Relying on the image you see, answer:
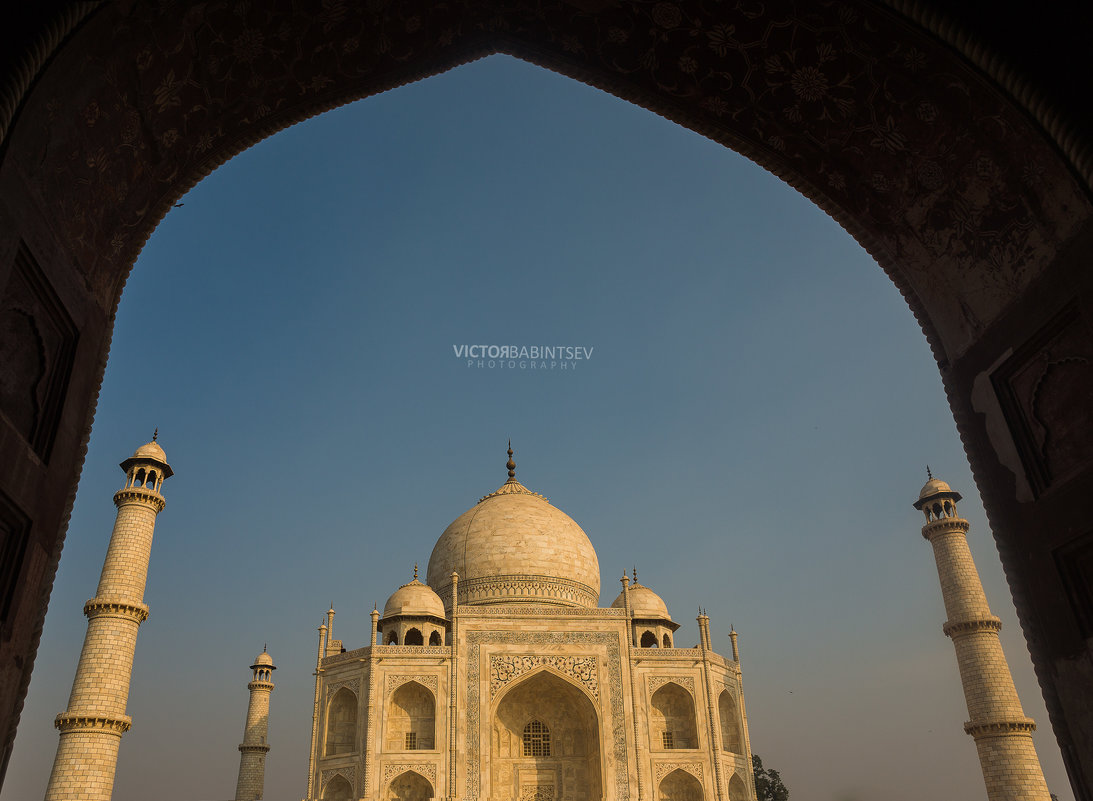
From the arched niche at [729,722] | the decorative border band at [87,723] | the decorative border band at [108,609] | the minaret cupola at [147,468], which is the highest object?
the minaret cupola at [147,468]

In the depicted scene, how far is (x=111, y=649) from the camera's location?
1712 cm

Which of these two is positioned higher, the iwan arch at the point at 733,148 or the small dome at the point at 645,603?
the small dome at the point at 645,603

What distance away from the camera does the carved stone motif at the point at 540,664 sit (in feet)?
68.1

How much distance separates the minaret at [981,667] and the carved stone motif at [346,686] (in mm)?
14392

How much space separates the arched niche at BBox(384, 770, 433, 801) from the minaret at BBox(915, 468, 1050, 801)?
12640 millimetres

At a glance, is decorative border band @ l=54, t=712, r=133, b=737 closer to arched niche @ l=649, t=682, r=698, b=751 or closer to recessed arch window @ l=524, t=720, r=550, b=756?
recessed arch window @ l=524, t=720, r=550, b=756

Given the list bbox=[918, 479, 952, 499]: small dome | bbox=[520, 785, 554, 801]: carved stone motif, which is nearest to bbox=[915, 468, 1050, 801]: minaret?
bbox=[918, 479, 952, 499]: small dome

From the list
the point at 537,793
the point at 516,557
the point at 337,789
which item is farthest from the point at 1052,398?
the point at 516,557

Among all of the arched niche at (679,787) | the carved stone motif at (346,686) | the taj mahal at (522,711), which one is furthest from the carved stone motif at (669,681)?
the carved stone motif at (346,686)

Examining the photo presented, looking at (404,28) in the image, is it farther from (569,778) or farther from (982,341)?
(569,778)

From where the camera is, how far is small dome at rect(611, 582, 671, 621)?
80.9 ft

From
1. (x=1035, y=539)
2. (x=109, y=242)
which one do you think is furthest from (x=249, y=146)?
(x=1035, y=539)

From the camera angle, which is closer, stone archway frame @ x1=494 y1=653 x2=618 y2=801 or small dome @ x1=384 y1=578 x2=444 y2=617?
stone archway frame @ x1=494 y1=653 x2=618 y2=801

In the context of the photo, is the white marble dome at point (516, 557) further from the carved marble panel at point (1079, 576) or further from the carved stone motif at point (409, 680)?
the carved marble panel at point (1079, 576)
